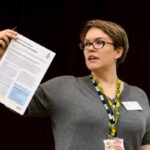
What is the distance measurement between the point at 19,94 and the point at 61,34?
6.31 feet

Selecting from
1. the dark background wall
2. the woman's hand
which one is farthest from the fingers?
the dark background wall

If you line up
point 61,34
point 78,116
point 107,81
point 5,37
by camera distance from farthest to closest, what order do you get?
point 61,34 → point 107,81 → point 78,116 → point 5,37

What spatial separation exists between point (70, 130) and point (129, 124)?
0.84ft

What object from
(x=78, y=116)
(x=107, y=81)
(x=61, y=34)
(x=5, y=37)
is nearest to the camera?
(x=5, y=37)

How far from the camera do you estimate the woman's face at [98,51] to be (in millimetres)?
1677

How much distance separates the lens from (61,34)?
3330 mm

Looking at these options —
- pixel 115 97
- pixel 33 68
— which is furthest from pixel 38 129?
pixel 33 68

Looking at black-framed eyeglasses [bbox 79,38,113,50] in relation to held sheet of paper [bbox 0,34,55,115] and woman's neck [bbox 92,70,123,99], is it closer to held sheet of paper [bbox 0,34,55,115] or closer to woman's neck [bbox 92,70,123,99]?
woman's neck [bbox 92,70,123,99]

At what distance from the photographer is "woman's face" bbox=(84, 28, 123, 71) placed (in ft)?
5.50

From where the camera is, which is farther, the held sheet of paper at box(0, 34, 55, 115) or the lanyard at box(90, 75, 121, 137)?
the lanyard at box(90, 75, 121, 137)

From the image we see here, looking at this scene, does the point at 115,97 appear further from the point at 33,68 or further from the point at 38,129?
the point at 38,129

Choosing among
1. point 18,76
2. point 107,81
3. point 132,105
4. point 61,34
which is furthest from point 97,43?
point 61,34

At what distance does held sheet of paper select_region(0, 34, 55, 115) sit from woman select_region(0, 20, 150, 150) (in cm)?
11

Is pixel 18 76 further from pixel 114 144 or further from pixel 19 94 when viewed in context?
pixel 114 144
